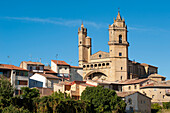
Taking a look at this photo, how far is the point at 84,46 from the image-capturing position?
305 ft

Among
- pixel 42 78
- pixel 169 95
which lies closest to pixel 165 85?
pixel 169 95

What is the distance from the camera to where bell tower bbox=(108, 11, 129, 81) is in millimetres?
84562

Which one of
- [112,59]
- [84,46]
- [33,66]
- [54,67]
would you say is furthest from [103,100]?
[84,46]

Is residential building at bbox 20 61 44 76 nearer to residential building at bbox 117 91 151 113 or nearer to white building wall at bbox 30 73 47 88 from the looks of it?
white building wall at bbox 30 73 47 88

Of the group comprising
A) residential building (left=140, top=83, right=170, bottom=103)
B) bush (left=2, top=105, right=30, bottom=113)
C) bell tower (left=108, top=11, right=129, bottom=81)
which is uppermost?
bell tower (left=108, top=11, right=129, bottom=81)

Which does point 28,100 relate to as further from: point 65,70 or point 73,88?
point 65,70

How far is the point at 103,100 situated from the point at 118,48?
30779mm

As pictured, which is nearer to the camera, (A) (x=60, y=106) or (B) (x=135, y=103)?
(A) (x=60, y=106)

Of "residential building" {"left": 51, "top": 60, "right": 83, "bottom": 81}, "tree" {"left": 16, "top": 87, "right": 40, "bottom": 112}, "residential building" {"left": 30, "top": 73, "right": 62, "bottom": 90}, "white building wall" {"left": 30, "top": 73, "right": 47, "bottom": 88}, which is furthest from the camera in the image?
"residential building" {"left": 51, "top": 60, "right": 83, "bottom": 81}

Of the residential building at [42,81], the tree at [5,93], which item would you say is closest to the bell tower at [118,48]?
the residential building at [42,81]

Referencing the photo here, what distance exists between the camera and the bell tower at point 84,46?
91875mm

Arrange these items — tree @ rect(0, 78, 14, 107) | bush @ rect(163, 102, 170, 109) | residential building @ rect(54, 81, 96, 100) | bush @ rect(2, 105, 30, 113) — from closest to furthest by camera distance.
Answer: bush @ rect(2, 105, 30, 113) < tree @ rect(0, 78, 14, 107) < residential building @ rect(54, 81, 96, 100) < bush @ rect(163, 102, 170, 109)

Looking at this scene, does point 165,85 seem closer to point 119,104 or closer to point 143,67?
point 119,104

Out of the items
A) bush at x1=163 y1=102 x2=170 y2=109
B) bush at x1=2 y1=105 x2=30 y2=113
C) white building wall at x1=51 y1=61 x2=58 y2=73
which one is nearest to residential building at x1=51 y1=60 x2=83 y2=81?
white building wall at x1=51 y1=61 x2=58 y2=73
